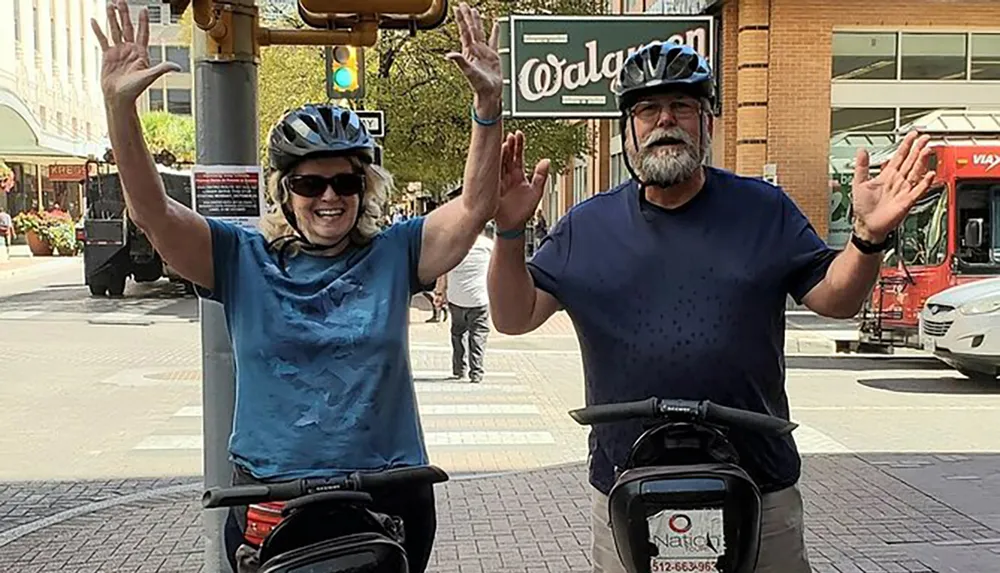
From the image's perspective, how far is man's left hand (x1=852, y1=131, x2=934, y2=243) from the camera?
270 cm

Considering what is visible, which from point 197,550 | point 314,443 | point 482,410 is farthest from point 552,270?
point 482,410

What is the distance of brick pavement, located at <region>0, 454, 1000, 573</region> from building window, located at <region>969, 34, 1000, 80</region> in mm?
13664

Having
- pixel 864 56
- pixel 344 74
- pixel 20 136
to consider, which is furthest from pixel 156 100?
pixel 344 74

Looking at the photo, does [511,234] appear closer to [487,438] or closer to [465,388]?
[487,438]

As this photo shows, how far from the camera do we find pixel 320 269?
9.09 ft

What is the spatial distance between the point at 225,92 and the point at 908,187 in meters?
2.46

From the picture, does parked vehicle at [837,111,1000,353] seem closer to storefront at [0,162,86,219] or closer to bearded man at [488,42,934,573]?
bearded man at [488,42,934,573]

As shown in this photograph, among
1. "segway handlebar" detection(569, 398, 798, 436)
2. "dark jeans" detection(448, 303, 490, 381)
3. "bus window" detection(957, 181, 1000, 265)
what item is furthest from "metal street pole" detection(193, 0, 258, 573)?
"bus window" detection(957, 181, 1000, 265)

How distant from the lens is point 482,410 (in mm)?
10195

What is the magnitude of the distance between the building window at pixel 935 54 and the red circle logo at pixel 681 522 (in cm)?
1862

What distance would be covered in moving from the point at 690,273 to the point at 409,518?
0.95m

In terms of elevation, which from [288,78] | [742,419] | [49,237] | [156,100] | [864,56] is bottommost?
[49,237]

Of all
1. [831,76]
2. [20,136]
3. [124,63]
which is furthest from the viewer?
[20,136]

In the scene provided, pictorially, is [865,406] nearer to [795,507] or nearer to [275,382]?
[795,507]
